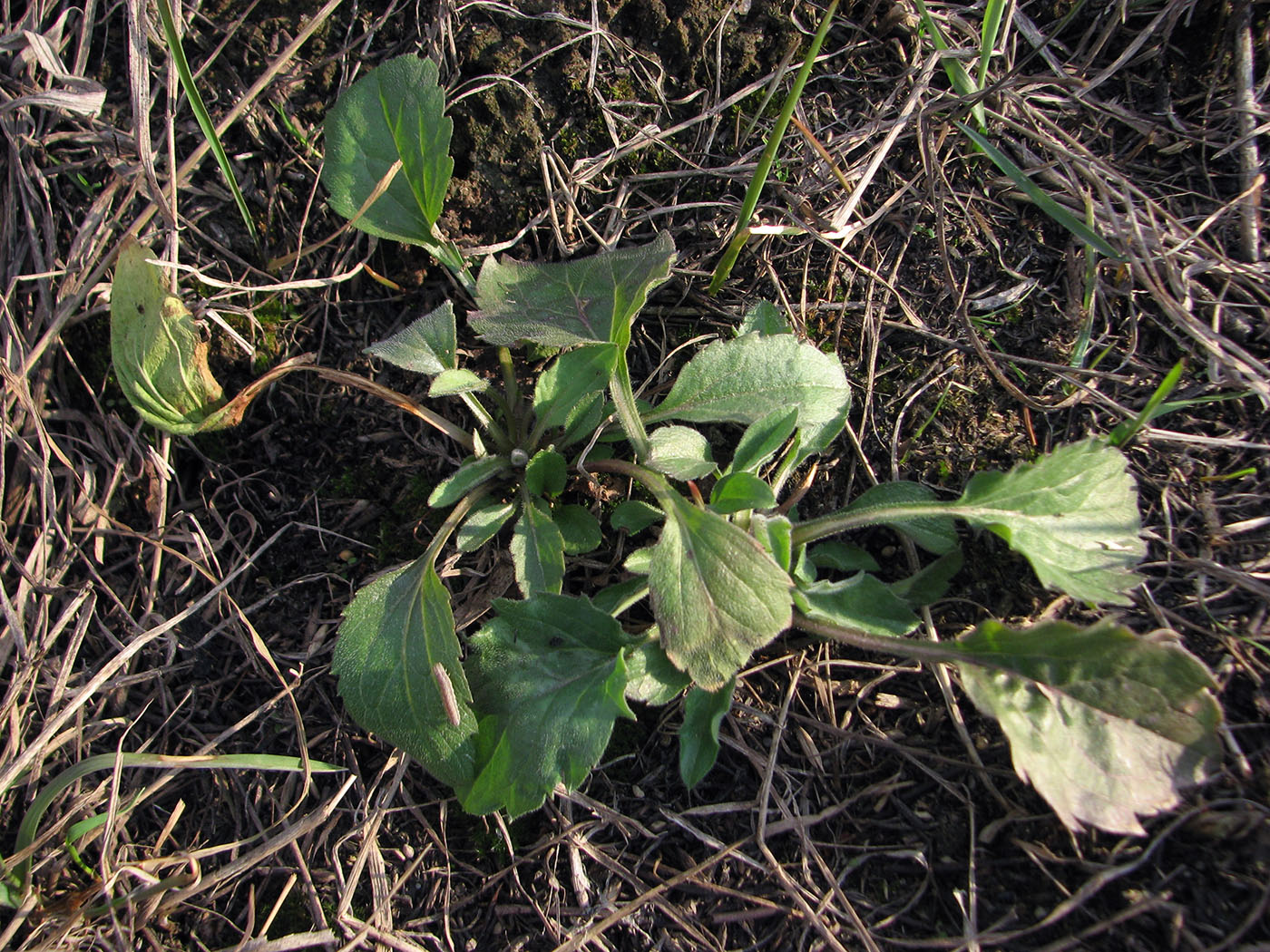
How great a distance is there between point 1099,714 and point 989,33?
4.43 ft

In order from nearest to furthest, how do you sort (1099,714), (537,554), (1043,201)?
(1099,714)
(537,554)
(1043,201)

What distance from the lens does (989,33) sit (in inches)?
63.5

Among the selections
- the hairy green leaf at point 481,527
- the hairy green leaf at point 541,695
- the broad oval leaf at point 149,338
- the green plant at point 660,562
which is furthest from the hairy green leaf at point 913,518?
the broad oval leaf at point 149,338

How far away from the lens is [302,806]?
5.08ft

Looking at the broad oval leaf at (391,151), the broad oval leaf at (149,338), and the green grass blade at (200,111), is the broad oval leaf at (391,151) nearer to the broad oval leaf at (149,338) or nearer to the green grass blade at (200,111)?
the green grass blade at (200,111)

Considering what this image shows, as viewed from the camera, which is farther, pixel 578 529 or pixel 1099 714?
pixel 578 529

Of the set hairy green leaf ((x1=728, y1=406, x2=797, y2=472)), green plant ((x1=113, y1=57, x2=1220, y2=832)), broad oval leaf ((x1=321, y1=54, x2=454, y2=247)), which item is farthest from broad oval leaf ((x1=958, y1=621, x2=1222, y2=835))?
broad oval leaf ((x1=321, y1=54, x2=454, y2=247))

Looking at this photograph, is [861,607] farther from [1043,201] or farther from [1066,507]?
[1043,201]

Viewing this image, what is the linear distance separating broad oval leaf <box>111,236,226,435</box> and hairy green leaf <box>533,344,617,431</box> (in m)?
0.72

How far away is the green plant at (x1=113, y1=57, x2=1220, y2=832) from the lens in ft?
4.22

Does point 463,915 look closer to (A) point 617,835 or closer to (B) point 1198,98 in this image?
(A) point 617,835

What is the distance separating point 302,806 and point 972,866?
1261 mm

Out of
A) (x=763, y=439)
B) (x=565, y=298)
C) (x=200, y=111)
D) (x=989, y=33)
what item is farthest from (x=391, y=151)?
(x=989, y=33)

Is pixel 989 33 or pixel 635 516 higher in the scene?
pixel 989 33
